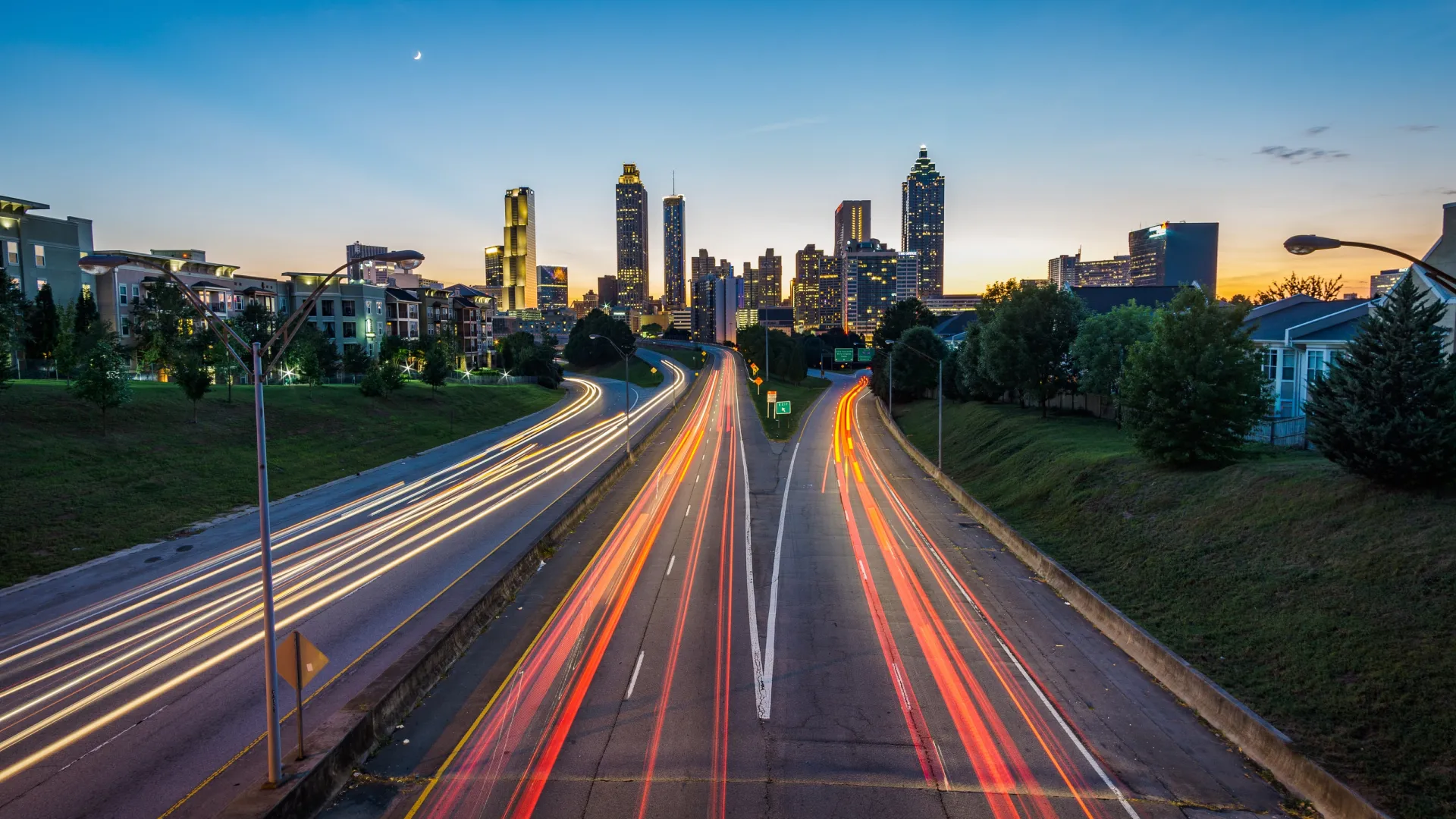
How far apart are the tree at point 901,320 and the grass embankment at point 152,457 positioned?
71.6m

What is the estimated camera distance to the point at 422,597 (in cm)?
2188

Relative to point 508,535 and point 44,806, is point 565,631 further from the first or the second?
point 508,535

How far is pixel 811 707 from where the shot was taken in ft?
48.2

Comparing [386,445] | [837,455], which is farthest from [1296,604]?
[386,445]

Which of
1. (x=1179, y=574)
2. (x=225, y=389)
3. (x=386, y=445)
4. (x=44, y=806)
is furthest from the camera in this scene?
(x=225, y=389)

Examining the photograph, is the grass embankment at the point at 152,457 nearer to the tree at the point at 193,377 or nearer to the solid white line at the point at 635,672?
the tree at the point at 193,377

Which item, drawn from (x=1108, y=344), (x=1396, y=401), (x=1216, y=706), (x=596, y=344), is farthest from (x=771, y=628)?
(x=596, y=344)

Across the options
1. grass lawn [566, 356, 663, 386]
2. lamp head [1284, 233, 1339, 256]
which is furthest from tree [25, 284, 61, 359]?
lamp head [1284, 233, 1339, 256]

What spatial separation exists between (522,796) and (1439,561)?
2014cm

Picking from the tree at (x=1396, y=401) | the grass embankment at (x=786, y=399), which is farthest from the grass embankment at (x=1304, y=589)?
the grass embankment at (x=786, y=399)

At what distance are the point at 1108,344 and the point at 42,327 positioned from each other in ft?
276

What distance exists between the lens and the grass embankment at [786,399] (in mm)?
68875

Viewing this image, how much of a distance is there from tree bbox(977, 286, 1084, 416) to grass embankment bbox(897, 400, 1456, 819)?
73.4ft

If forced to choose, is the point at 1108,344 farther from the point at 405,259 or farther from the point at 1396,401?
the point at 405,259
